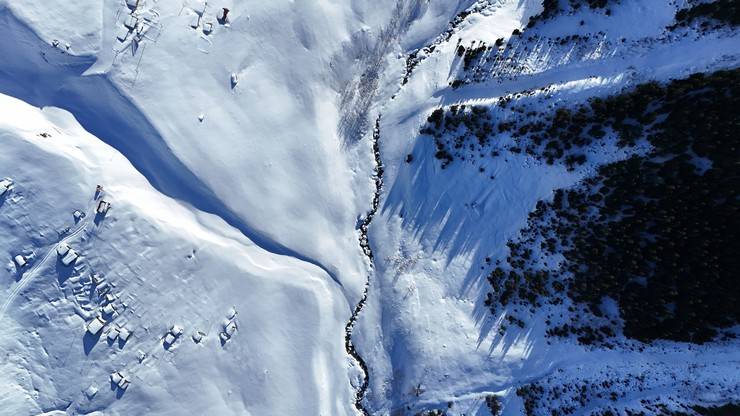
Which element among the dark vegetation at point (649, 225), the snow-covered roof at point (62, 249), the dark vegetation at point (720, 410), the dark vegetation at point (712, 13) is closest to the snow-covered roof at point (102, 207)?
the snow-covered roof at point (62, 249)

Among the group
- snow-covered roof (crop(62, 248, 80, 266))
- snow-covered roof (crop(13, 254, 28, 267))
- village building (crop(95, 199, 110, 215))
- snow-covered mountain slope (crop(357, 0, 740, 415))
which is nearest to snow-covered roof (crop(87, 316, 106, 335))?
snow-covered roof (crop(62, 248, 80, 266))

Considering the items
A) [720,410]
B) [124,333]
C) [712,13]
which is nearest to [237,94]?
[124,333]

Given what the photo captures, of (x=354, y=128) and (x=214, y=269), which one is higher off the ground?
(x=354, y=128)

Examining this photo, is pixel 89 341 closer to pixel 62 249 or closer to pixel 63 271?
pixel 63 271

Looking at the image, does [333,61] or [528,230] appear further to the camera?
[333,61]

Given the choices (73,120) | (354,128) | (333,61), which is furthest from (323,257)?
(73,120)

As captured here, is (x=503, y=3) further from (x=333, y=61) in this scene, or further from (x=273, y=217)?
(x=273, y=217)

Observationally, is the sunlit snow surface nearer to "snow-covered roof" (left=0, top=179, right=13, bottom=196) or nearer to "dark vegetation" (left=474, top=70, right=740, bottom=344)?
"snow-covered roof" (left=0, top=179, right=13, bottom=196)
